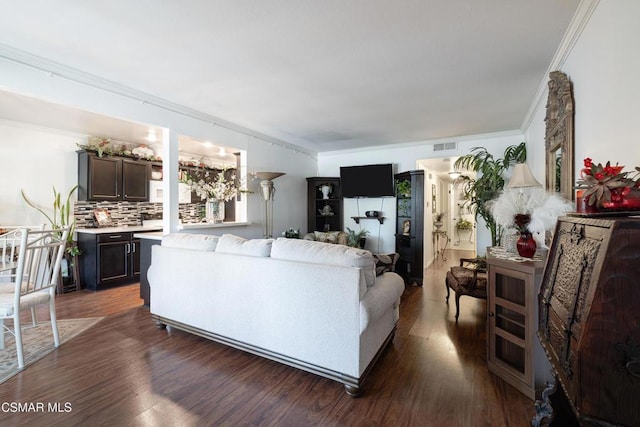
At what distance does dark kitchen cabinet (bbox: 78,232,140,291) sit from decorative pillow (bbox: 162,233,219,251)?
2.23 m

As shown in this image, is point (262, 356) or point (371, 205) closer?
point (262, 356)

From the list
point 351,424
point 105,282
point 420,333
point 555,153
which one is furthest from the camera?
point 105,282

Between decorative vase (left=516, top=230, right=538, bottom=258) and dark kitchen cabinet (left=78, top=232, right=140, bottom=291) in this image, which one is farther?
dark kitchen cabinet (left=78, top=232, right=140, bottom=291)

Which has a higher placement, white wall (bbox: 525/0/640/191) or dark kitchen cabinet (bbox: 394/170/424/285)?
white wall (bbox: 525/0/640/191)

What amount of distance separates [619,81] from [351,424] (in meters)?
2.34

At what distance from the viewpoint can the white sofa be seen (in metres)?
1.90

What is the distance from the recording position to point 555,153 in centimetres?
260

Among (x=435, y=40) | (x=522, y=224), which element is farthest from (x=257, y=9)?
(x=522, y=224)

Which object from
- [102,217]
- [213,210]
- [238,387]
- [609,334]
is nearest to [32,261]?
[213,210]

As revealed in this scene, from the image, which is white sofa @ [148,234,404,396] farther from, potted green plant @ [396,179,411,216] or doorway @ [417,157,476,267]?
doorway @ [417,157,476,267]

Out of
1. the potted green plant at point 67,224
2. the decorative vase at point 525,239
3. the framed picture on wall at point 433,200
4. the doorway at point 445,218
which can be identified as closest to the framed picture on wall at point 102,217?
the potted green plant at point 67,224

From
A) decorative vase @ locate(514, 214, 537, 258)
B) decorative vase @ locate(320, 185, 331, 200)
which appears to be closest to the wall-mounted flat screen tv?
decorative vase @ locate(320, 185, 331, 200)

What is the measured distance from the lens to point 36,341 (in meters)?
2.59

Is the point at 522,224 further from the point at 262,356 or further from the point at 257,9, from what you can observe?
the point at 257,9
